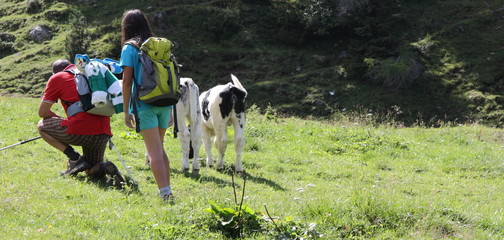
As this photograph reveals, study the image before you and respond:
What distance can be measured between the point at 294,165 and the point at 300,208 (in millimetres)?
5305

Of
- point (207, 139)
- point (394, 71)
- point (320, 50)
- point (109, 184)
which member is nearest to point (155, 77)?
point (109, 184)

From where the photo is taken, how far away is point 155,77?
710 cm

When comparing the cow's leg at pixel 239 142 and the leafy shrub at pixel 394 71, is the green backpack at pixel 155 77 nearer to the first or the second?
the cow's leg at pixel 239 142

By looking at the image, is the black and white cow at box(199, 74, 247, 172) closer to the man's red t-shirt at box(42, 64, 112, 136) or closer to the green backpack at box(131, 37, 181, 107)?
the man's red t-shirt at box(42, 64, 112, 136)

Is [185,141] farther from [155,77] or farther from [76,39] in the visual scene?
[76,39]

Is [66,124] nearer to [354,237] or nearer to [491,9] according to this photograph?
[354,237]

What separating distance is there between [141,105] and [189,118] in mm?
3713

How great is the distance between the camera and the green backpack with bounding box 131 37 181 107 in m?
7.04

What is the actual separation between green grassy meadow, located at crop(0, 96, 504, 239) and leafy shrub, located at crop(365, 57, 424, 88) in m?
16.0

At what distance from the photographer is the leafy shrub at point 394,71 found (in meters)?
33.1

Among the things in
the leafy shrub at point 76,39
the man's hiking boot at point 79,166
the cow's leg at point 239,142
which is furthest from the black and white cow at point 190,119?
the leafy shrub at point 76,39

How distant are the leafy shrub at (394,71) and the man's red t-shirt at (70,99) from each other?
26770 millimetres

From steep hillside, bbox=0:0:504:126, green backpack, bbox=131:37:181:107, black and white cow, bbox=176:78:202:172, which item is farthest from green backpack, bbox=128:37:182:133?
steep hillside, bbox=0:0:504:126

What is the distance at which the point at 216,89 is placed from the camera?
37.2ft
